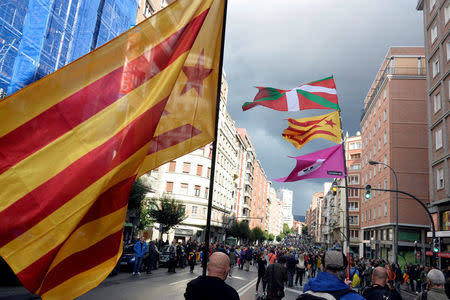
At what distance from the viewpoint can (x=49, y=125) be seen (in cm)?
338

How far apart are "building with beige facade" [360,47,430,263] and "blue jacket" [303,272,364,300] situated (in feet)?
128

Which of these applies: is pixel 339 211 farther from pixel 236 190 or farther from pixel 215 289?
pixel 215 289

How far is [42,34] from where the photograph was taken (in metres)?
19.4

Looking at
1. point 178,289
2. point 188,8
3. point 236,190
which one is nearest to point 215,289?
point 188,8

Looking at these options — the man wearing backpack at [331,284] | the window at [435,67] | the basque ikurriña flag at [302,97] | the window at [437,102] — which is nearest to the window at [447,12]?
the window at [435,67]

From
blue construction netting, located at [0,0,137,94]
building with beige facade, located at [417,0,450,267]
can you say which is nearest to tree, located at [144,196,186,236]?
blue construction netting, located at [0,0,137,94]

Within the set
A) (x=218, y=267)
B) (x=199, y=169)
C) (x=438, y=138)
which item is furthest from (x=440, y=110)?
(x=199, y=169)

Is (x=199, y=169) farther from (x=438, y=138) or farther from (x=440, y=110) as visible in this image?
(x=440, y=110)

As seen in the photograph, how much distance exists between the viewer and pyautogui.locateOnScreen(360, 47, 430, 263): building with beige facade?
133ft

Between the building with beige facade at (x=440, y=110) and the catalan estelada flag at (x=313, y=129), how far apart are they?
18.0m

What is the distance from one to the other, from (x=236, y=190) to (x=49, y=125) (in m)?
75.8

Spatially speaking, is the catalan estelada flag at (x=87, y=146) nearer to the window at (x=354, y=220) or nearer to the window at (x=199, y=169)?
the window at (x=199, y=169)

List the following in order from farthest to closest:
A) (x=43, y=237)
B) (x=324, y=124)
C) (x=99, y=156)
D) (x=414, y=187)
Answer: (x=414, y=187) → (x=324, y=124) → (x=99, y=156) → (x=43, y=237)

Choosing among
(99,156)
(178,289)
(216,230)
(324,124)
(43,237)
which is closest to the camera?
(43,237)
